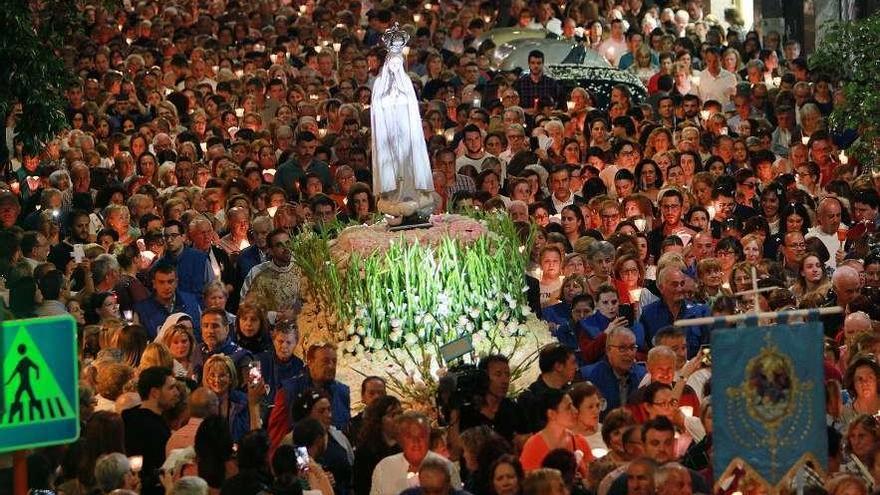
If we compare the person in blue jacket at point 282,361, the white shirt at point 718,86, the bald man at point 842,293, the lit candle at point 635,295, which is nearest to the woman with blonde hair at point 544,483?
the person in blue jacket at point 282,361

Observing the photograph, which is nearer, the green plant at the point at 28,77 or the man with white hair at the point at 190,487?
the man with white hair at the point at 190,487

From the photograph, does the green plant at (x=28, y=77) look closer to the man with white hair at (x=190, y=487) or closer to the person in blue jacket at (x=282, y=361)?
the person in blue jacket at (x=282, y=361)

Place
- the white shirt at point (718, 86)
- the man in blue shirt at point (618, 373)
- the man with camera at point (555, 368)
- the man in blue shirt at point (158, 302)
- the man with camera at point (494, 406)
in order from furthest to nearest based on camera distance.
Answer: the white shirt at point (718, 86) → the man in blue shirt at point (158, 302) → the man in blue shirt at point (618, 373) → the man with camera at point (555, 368) → the man with camera at point (494, 406)

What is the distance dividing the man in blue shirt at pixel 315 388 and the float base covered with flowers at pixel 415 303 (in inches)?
46.6

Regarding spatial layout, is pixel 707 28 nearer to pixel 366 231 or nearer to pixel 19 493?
pixel 366 231

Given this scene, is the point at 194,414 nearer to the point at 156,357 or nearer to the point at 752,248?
the point at 156,357

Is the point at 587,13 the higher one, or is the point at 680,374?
the point at 587,13

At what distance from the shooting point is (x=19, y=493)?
11000mm

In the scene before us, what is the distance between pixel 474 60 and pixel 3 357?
1921 cm

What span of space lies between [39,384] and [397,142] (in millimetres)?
8240

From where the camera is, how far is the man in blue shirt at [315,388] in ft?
54.3

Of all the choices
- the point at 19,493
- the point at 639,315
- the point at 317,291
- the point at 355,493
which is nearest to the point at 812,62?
the point at 639,315

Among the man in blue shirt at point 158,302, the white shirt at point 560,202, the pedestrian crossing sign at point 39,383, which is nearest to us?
the pedestrian crossing sign at point 39,383

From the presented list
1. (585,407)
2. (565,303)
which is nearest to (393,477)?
(585,407)
